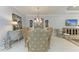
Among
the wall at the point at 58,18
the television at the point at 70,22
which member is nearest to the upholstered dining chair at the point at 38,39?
the wall at the point at 58,18

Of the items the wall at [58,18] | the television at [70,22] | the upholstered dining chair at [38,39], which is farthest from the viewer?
the television at [70,22]

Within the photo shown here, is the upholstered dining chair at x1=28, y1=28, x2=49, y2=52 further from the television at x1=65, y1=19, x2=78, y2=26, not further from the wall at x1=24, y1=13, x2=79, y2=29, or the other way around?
the television at x1=65, y1=19, x2=78, y2=26

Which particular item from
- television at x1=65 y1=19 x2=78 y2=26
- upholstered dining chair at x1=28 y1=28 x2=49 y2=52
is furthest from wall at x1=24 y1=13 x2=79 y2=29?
upholstered dining chair at x1=28 y1=28 x2=49 y2=52

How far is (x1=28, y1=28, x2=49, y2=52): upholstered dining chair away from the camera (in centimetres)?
321

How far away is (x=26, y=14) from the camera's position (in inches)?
350

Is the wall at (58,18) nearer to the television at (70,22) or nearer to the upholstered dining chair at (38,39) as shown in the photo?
the television at (70,22)

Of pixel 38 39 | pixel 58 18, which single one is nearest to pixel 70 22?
pixel 58 18

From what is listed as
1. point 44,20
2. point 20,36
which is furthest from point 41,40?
point 44,20

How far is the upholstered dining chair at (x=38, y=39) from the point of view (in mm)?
3210

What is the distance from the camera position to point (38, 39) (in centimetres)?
337
